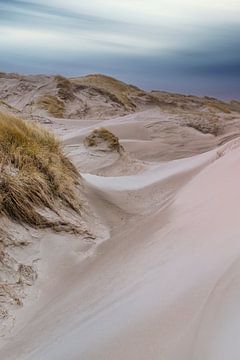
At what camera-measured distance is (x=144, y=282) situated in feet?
13.1

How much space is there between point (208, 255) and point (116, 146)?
8803 mm

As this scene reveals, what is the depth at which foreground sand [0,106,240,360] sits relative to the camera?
2.92m

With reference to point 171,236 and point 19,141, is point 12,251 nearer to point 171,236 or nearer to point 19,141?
point 171,236

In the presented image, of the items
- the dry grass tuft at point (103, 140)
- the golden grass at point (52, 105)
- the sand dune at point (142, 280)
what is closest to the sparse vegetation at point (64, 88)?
the golden grass at point (52, 105)

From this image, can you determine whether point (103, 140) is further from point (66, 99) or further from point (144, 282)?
point (66, 99)

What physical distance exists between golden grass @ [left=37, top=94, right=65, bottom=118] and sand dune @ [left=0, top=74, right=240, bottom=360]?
20105mm

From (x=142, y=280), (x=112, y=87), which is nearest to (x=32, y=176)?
(x=142, y=280)

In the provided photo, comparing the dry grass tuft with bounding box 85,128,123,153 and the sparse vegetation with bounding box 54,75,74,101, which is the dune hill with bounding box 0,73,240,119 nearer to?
the sparse vegetation with bounding box 54,75,74,101

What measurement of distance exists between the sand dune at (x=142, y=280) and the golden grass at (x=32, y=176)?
0.31 metres

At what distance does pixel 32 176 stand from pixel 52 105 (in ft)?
78.9

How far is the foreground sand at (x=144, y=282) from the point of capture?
2.92 m

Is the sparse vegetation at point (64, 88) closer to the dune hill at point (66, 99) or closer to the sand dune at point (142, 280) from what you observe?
the dune hill at point (66, 99)

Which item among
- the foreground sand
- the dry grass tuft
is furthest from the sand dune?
the dry grass tuft

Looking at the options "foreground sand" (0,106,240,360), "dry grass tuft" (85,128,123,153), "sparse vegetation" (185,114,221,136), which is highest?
"foreground sand" (0,106,240,360)
